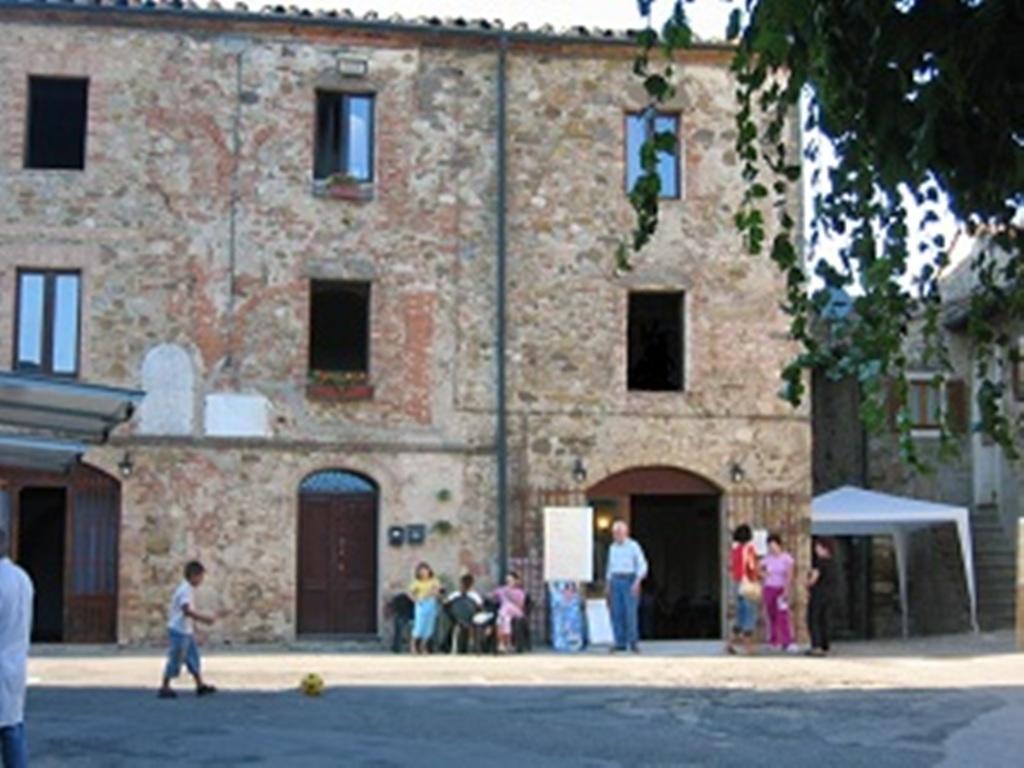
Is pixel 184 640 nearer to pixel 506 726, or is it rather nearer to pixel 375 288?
pixel 506 726

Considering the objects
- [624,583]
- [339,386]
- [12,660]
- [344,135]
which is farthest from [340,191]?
[12,660]

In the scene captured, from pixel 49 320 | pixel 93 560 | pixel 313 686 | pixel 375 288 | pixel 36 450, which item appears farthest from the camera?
pixel 375 288

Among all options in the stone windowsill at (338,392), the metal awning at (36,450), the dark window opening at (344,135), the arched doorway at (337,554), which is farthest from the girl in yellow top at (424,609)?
the metal awning at (36,450)

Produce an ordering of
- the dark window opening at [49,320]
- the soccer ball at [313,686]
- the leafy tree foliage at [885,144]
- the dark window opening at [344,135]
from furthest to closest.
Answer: the dark window opening at [344,135]
the dark window opening at [49,320]
the soccer ball at [313,686]
the leafy tree foliage at [885,144]

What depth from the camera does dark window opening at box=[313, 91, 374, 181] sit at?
22.0 m

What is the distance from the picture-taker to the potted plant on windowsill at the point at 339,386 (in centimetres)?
2134

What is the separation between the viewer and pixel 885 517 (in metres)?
23.5

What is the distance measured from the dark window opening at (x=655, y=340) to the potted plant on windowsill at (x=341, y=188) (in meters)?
4.19

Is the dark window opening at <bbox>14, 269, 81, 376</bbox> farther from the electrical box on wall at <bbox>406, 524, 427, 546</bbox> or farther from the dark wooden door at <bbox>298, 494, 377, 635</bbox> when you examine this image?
the electrical box on wall at <bbox>406, 524, 427, 546</bbox>

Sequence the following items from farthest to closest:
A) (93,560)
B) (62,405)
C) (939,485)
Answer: (939,485)
(93,560)
(62,405)

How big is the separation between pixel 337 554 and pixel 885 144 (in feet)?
57.6

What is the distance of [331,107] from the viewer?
2211 centimetres

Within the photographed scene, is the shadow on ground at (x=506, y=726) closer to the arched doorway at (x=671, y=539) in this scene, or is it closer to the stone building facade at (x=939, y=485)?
the arched doorway at (x=671, y=539)

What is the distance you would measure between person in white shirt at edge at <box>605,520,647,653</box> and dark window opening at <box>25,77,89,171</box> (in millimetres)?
8967
